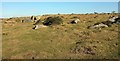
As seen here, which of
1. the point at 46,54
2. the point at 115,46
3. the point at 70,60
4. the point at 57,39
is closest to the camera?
the point at 70,60

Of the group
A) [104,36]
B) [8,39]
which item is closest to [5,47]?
[8,39]

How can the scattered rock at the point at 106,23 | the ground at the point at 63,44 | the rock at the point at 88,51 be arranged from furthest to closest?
1. the scattered rock at the point at 106,23
2. the rock at the point at 88,51
3. the ground at the point at 63,44

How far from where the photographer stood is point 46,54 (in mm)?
28703

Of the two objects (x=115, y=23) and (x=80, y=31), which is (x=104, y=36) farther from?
(x=115, y=23)

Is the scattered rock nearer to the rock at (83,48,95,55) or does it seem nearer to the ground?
the ground

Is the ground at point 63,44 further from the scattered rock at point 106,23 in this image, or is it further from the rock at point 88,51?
the scattered rock at point 106,23

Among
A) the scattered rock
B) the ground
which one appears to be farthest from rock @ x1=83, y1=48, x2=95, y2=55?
the scattered rock

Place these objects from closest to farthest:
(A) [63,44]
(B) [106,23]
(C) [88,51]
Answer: (C) [88,51], (A) [63,44], (B) [106,23]

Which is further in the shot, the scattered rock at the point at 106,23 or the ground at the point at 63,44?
the scattered rock at the point at 106,23

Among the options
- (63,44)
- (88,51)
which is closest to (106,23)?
(63,44)

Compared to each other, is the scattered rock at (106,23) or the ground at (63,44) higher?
the scattered rock at (106,23)

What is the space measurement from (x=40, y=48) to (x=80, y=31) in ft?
36.1


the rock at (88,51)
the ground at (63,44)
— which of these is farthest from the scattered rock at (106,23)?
the rock at (88,51)

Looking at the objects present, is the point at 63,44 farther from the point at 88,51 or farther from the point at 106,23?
the point at 106,23
